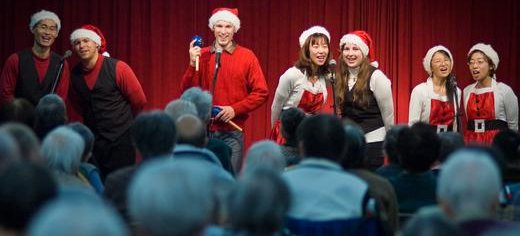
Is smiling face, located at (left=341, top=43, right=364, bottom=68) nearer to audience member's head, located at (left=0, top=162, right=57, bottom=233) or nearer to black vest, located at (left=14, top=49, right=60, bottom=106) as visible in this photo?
black vest, located at (left=14, top=49, right=60, bottom=106)

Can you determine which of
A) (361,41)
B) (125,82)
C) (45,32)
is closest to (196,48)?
(125,82)

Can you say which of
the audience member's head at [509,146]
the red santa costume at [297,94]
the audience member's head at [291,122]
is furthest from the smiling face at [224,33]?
the audience member's head at [509,146]

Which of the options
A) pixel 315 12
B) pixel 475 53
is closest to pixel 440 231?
pixel 475 53

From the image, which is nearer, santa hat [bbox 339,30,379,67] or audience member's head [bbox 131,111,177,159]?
audience member's head [bbox 131,111,177,159]

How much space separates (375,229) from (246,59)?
4.03 metres

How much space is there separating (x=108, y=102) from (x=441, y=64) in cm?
273

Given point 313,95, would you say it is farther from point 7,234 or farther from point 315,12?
point 7,234

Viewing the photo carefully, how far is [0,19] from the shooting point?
30.7 ft

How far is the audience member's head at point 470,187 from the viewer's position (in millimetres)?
2748

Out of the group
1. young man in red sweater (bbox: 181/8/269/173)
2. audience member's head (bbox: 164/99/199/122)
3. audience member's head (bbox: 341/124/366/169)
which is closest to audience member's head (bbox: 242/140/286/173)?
audience member's head (bbox: 341/124/366/169)

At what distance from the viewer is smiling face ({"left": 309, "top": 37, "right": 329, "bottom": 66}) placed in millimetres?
Result: 7301

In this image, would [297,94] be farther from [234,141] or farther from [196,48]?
[196,48]

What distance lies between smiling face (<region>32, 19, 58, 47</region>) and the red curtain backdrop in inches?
88.1

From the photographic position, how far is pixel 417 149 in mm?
4074
